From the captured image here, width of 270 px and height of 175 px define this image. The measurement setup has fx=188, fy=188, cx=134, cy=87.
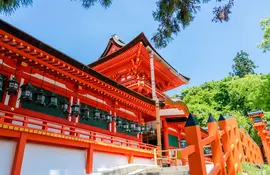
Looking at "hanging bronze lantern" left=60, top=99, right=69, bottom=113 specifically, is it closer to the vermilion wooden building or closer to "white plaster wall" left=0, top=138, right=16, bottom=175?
the vermilion wooden building

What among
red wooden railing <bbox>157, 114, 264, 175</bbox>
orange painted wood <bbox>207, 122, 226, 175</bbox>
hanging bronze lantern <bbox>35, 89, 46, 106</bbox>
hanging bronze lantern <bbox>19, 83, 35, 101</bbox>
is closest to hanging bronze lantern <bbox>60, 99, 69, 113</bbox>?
hanging bronze lantern <bbox>35, 89, 46, 106</bbox>

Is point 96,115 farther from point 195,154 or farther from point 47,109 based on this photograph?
point 195,154

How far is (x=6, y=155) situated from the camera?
527 cm

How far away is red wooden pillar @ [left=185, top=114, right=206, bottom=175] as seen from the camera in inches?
76.6

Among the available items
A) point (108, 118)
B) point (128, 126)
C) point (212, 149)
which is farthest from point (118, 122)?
point (212, 149)

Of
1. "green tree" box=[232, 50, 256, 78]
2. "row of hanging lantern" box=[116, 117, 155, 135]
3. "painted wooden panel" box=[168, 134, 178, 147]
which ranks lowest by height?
"painted wooden panel" box=[168, 134, 178, 147]

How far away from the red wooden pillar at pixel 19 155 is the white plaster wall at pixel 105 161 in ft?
9.61

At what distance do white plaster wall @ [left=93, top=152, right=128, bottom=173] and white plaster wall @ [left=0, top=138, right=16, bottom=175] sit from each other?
3128mm

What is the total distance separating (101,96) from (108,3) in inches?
244

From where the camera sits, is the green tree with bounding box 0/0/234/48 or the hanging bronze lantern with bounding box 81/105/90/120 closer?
the green tree with bounding box 0/0/234/48

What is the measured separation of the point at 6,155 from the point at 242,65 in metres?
52.1

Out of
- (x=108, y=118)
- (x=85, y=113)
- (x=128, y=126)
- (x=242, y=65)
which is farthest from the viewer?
(x=242, y=65)

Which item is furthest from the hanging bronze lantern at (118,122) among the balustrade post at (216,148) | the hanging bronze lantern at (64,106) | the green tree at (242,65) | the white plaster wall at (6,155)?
the green tree at (242,65)

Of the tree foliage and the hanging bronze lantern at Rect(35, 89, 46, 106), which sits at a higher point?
the tree foliage
